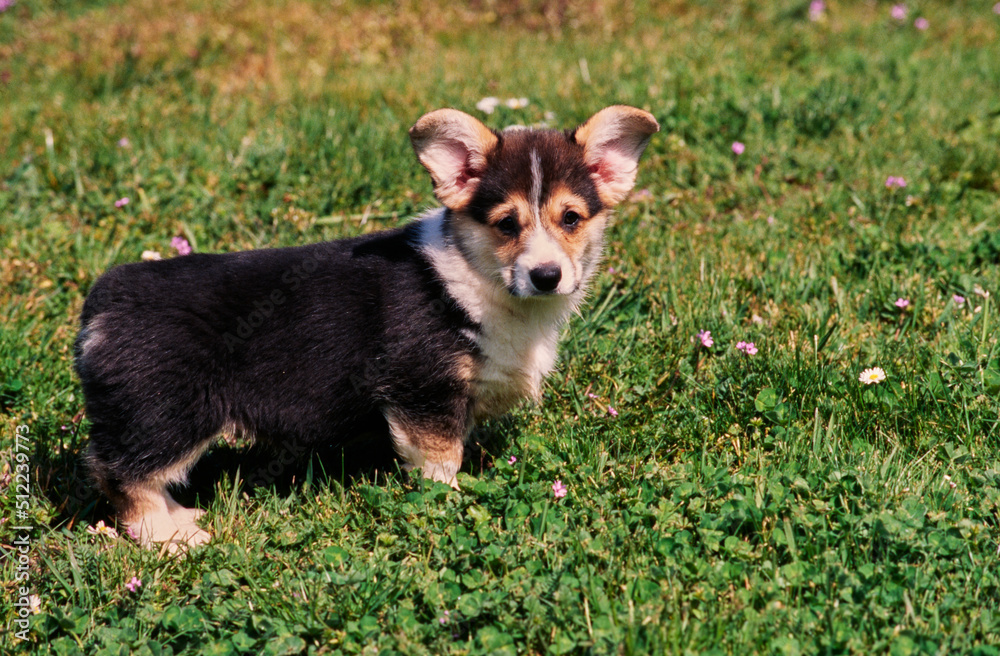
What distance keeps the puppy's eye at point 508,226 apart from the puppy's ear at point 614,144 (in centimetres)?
48

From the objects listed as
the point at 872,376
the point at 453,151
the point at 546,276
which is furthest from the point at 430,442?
the point at 872,376

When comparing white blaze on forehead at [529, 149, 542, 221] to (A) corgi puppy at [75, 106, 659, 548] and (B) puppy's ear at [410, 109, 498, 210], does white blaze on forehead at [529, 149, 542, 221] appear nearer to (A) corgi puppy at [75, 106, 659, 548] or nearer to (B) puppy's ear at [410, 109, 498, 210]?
(A) corgi puppy at [75, 106, 659, 548]

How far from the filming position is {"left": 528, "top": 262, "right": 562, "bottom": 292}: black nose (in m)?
3.56

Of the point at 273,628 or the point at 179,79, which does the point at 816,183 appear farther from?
the point at 179,79

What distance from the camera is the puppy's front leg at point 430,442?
3.79 meters

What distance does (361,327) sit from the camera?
12.5 ft

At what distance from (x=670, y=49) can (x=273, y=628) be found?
581 cm

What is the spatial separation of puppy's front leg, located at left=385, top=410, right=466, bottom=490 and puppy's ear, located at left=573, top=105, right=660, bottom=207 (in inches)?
46.5

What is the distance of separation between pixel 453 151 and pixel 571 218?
549mm

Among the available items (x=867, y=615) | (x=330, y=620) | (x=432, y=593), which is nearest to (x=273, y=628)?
(x=330, y=620)

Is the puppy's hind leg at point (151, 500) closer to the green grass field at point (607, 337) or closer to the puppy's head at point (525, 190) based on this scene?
the green grass field at point (607, 337)

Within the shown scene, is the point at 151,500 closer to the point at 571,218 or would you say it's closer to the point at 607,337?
the point at 571,218

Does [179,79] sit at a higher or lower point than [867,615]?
higher

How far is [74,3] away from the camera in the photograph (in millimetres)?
9320
